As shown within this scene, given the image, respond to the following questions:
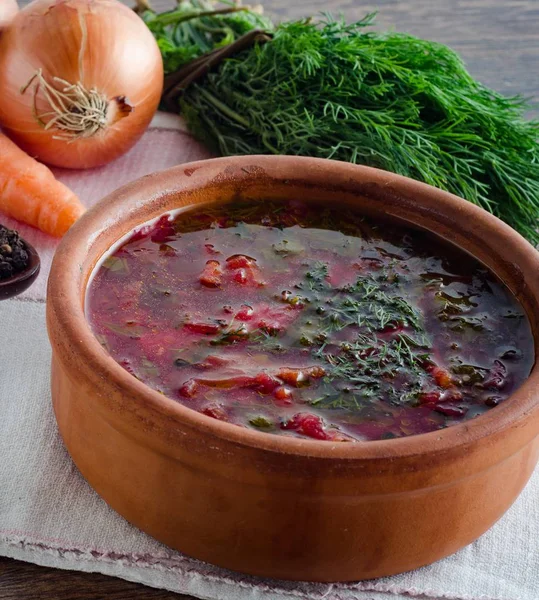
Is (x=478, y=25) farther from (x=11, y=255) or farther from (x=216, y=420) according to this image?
(x=216, y=420)

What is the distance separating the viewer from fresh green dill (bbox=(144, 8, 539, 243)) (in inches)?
98.3

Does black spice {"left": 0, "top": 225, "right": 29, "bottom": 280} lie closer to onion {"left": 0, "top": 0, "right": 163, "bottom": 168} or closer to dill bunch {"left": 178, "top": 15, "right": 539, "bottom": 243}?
onion {"left": 0, "top": 0, "right": 163, "bottom": 168}

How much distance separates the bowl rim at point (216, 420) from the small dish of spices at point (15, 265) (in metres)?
0.42

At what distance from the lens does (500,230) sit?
1852mm

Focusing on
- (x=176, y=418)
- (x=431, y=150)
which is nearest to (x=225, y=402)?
(x=176, y=418)

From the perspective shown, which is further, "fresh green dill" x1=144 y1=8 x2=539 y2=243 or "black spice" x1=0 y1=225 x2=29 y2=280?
"fresh green dill" x1=144 y1=8 x2=539 y2=243

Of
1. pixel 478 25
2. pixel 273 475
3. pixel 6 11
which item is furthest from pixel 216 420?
pixel 478 25

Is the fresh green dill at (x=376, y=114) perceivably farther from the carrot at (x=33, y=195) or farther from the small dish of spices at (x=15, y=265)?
the small dish of spices at (x=15, y=265)

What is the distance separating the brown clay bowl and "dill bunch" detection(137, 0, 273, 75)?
1.47 meters

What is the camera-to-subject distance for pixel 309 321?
Result: 1.71 m

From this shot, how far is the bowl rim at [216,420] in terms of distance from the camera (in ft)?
4.39

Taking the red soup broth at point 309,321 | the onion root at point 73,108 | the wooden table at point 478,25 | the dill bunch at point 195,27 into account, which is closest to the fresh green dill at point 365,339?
the red soup broth at point 309,321

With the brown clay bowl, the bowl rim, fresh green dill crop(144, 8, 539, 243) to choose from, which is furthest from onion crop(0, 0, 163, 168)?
the brown clay bowl

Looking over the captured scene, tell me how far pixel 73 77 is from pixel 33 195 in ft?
1.13
